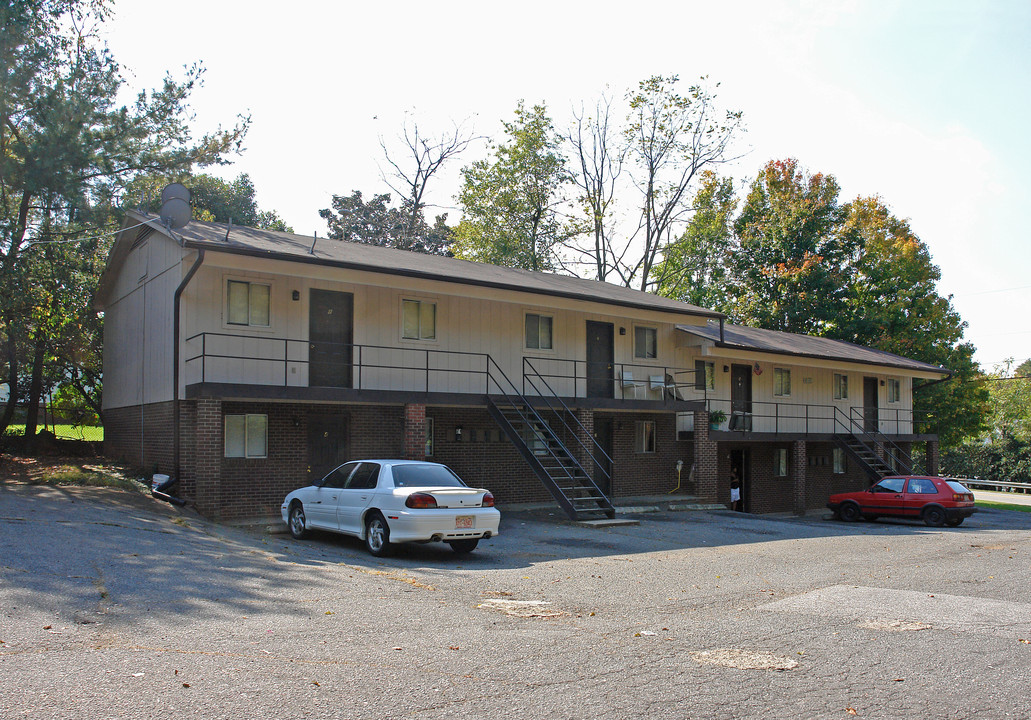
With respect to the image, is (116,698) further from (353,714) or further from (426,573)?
(426,573)

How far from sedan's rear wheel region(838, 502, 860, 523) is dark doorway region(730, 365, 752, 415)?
4.63 m

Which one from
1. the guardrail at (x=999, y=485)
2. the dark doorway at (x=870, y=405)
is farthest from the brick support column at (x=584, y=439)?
the guardrail at (x=999, y=485)

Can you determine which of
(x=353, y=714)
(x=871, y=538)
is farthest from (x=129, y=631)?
(x=871, y=538)

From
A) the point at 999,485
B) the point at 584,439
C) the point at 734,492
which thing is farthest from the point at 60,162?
the point at 999,485

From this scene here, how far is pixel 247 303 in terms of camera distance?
58.0ft

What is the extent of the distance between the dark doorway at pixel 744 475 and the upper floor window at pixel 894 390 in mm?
9754

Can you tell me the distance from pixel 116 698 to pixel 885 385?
112 feet

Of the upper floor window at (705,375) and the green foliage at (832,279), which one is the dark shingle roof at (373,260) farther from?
the green foliage at (832,279)

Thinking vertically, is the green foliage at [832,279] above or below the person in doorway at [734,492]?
above

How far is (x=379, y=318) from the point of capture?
19.4 meters

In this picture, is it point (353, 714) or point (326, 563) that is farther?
point (326, 563)

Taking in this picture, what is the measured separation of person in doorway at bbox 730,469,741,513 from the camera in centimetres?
2652

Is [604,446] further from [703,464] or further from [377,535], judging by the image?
[377,535]

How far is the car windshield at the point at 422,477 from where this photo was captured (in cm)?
1298
